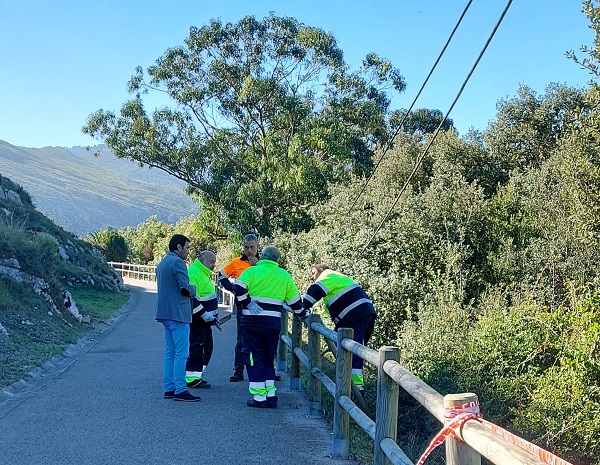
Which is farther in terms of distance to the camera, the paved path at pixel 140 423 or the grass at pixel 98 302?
the grass at pixel 98 302

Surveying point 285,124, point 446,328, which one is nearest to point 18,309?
point 446,328

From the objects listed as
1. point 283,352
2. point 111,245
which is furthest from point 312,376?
point 111,245

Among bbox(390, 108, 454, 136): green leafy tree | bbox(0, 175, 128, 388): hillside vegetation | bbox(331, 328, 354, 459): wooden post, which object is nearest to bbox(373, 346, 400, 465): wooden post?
bbox(331, 328, 354, 459): wooden post

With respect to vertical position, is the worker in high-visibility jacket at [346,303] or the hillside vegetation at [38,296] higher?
the worker in high-visibility jacket at [346,303]

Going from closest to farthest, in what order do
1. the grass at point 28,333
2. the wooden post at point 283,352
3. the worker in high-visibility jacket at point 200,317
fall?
1. the worker in high-visibility jacket at point 200,317
2. the grass at point 28,333
3. the wooden post at point 283,352

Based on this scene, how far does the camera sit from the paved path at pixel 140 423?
19.7 feet

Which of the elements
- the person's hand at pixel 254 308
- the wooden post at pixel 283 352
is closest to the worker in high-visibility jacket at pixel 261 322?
the person's hand at pixel 254 308

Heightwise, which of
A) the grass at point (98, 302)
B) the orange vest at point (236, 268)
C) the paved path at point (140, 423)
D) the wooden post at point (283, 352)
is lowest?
the grass at point (98, 302)

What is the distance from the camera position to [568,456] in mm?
8836

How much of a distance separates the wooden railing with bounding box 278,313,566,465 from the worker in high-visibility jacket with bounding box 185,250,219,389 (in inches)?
47.7

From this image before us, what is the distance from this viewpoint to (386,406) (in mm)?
4648

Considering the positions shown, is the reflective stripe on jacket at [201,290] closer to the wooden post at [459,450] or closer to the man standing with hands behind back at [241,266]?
the man standing with hands behind back at [241,266]

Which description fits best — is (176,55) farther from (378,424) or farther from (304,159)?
(378,424)

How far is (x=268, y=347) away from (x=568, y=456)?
422 cm
